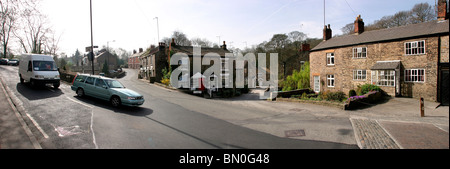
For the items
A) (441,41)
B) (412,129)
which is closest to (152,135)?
(412,129)

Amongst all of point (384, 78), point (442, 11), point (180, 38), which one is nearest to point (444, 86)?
point (384, 78)

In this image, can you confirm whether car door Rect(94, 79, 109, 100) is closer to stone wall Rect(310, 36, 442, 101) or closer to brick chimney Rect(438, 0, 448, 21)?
stone wall Rect(310, 36, 442, 101)

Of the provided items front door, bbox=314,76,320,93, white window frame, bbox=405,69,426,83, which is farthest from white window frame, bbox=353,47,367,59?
front door, bbox=314,76,320,93

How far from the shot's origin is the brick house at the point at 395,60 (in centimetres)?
1562

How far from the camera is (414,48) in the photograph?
17000 millimetres

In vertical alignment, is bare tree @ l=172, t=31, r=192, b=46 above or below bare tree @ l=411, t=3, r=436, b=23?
above

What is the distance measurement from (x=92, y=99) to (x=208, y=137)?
977 cm

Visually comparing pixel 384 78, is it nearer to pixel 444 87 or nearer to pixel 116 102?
pixel 444 87

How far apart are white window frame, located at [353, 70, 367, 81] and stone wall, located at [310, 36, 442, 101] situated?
0.94ft

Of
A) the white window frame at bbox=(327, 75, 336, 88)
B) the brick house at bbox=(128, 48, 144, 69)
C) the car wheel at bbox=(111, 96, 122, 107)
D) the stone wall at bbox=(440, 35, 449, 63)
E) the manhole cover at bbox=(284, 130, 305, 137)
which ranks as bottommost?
the manhole cover at bbox=(284, 130, 305, 137)

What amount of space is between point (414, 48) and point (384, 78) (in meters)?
3.07

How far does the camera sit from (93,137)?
7.18 m

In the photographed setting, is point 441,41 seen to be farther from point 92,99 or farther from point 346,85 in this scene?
point 92,99

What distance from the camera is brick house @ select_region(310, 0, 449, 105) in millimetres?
15625
